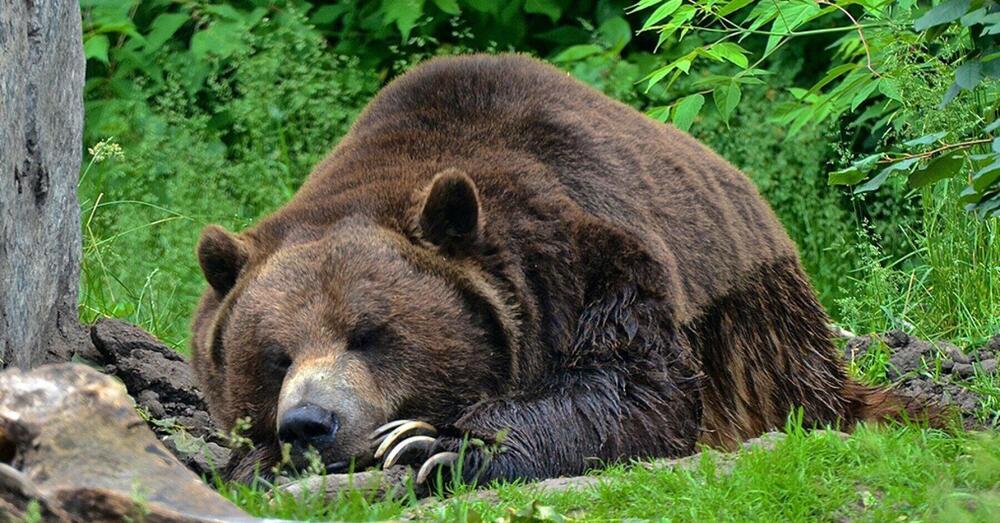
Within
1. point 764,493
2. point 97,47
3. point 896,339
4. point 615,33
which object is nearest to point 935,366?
point 896,339

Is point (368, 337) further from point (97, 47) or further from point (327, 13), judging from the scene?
point (327, 13)

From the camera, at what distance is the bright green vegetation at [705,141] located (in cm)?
400

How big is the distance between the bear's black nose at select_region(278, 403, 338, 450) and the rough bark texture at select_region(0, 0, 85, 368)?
1.04m

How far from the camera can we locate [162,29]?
951 centimetres

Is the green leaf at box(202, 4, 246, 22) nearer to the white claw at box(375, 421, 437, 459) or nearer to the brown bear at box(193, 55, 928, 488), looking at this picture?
the brown bear at box(193, 55, 928, 488)

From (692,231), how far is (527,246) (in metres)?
0.88

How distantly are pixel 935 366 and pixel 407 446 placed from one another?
9.28ft

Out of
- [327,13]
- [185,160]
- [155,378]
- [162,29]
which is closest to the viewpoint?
[155,378]

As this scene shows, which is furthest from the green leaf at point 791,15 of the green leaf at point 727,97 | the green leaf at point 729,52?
the green leaf at point 727,97

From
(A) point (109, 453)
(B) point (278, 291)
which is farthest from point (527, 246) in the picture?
(A) point (109, 453)

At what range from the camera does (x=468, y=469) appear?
4.61 metres

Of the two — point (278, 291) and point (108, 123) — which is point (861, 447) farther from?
point (108, 123)

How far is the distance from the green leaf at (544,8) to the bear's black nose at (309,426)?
5736mm

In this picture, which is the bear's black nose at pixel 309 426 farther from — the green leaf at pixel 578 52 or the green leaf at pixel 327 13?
the green leaf at pixel 327 13
